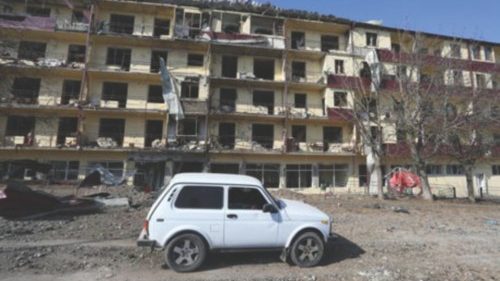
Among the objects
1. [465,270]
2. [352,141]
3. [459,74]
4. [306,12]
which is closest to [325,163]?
[352,141]

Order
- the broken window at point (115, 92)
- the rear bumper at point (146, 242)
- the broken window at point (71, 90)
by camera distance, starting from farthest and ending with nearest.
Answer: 1. the broken window at point (115, 92)
2. the broken window at point (71, 90)
3. the rear bumper at point (146, 242)

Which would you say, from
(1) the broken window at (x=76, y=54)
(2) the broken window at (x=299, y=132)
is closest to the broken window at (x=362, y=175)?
(2) the broken window at (x=299, y=132)

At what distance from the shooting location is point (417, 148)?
23797mm

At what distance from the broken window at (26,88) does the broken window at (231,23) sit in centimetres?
1756

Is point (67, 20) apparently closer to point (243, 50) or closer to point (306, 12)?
point (243, 50)

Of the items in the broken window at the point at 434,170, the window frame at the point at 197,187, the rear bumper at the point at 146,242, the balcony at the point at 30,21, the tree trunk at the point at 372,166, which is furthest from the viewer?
the broken window at the point at 434,170

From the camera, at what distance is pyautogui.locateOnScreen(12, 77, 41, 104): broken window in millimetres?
27031

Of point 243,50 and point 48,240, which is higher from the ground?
point 243,50

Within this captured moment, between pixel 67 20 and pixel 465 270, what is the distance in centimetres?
3345

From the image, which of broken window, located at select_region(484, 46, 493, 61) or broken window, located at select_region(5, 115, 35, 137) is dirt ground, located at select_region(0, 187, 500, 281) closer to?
broken window, located at select_region(5, 115, 35, 137)

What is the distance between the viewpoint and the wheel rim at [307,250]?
293 inches

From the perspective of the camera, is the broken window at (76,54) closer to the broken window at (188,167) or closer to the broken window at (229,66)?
the broken window at (229,66)

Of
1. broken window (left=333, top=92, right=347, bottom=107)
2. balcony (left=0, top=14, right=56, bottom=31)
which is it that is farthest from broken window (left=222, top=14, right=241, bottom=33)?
balcony (left=0, top=14, right=56, bottom=31)

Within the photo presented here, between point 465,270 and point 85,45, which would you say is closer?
point 465,270
